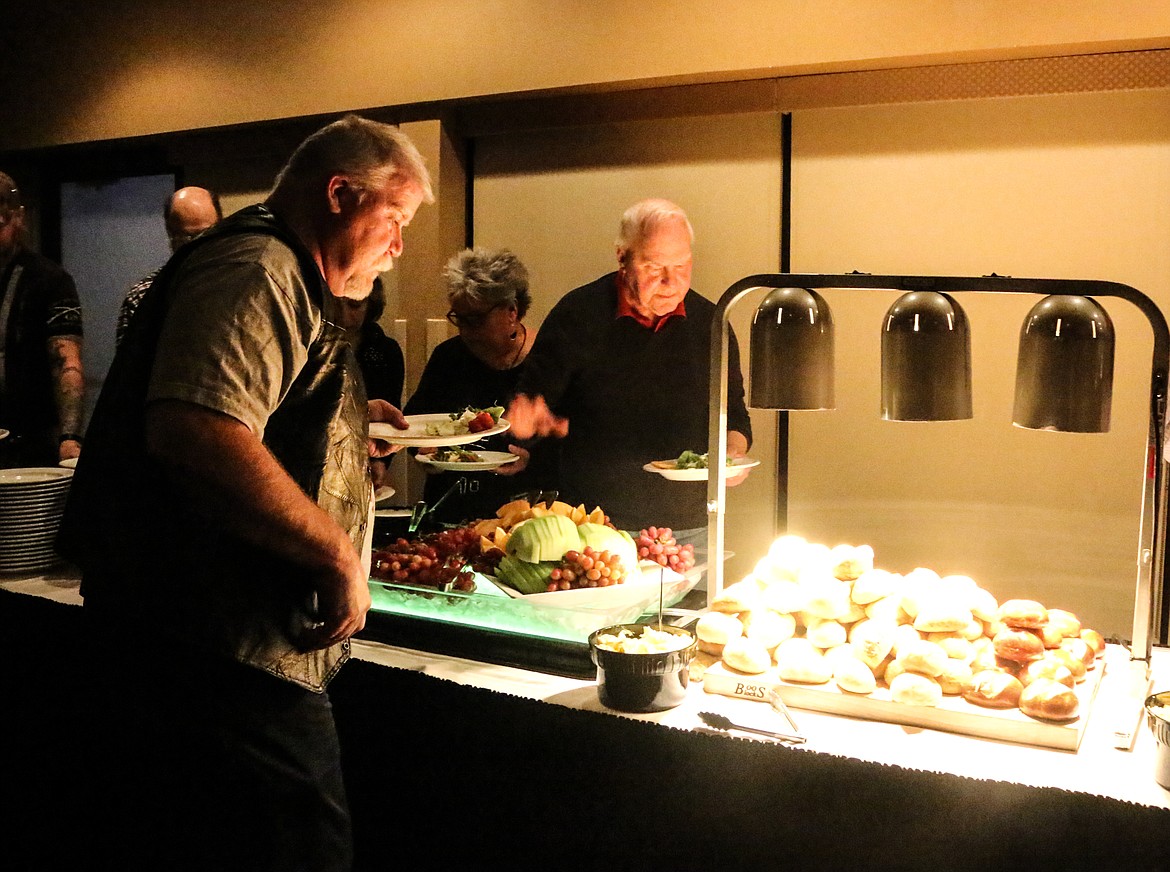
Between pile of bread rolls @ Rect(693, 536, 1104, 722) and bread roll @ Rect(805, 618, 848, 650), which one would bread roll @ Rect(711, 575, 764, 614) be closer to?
pile of bread rolls @ Rect(693, 536, 1104, 722)

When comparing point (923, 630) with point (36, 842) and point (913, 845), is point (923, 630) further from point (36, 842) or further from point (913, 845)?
point (36, 842)

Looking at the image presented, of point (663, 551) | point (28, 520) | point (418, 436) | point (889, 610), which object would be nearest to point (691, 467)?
point (663, 551)

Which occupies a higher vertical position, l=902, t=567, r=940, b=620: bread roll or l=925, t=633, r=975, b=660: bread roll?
l=902, t=567, r=940, b=620: bread roll

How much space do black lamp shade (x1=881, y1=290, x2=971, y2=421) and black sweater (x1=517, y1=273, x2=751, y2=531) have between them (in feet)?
4.84

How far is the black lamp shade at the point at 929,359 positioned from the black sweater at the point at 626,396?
4.84 feet

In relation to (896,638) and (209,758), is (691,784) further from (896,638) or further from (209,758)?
(209,758)

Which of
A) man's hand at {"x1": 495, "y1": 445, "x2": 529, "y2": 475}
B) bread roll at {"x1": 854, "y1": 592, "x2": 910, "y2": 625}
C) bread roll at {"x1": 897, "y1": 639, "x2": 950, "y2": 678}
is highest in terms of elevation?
man's hand at {"x1": 495, "y1": 445, "x2": 529, "y2": 475}

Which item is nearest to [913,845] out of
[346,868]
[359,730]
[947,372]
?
[947,372]

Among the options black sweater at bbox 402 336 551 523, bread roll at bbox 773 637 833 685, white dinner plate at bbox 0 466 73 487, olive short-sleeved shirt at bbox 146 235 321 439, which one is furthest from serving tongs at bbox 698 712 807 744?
black sweater at bbox 402 336 551 523

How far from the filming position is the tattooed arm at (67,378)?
3205 millimetres

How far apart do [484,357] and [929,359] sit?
7.37ft

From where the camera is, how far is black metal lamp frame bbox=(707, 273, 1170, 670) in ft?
4.60

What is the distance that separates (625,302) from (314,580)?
1.90 metres

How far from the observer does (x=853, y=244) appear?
9.85ft
